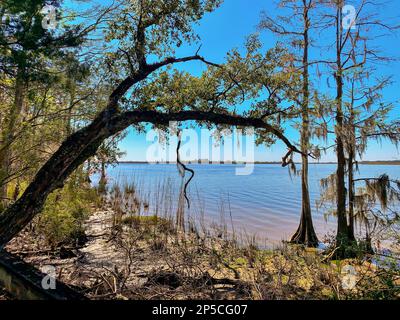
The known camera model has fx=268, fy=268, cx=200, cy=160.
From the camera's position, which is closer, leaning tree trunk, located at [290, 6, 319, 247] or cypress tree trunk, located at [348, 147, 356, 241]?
cypress tree trunk, located at [348, 147, 356, 241]

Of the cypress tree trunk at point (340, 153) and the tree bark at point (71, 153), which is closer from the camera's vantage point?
the tree bark at point (71, 153)

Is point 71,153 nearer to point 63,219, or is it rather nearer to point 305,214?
point 63,219

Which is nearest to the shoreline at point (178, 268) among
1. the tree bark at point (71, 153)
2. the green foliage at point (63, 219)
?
the green foliage at point (63, 219)

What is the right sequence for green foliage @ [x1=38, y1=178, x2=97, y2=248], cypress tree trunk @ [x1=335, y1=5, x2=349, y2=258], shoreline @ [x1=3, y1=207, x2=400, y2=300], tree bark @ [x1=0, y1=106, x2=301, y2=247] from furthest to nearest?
cypress tree trunk @ [x1=335, y1=5, x2=349, y2=258], green foliage @ [x1=38, y1=178, x2=97, y2=248], shoreline @ [x1=3, y1=207, x2=400, y2=300], tree bark @ [x1=0, y1=106, x2=301, y2=247]

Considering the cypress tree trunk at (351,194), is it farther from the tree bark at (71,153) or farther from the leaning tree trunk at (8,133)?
the leaning tree trunk at (8,133)

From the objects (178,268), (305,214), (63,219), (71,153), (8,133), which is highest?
(8,133)

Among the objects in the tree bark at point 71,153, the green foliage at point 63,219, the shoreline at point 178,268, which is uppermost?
the tree bark at point 71,153

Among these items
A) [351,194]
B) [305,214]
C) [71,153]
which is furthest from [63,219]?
[351,194]

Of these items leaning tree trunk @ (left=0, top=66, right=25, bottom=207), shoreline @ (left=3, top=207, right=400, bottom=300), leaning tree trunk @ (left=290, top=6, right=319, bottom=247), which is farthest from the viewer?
leaning tree trunk @ (left=290, top=6, right=319, bottom=247)

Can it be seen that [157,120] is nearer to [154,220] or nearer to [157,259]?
[157,259]

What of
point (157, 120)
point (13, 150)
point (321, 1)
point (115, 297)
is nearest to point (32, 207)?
point (115, 297)

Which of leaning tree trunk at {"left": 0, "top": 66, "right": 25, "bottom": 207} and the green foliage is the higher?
leaning tree trunk at {"left": 0, "top": 66, "right": 25, "bottom": 207}

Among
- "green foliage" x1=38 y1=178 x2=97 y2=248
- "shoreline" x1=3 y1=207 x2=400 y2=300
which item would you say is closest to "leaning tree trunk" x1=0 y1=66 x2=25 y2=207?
"green foliage" x1=38 y1=178 x2=97 y2=248

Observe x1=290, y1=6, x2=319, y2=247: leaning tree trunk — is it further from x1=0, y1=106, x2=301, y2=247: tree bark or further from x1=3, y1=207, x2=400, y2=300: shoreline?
x1=0, y1=106, x2=301, y2=247: tree bark
